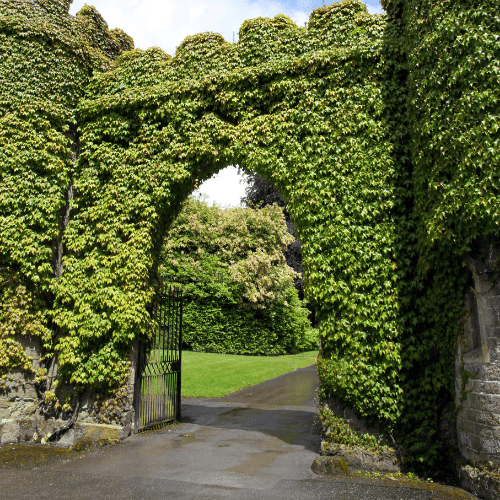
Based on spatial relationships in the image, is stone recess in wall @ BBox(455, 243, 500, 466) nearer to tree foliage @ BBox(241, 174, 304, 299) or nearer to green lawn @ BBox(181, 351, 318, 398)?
green lawn @ BBox(181, 351, 318, 398)

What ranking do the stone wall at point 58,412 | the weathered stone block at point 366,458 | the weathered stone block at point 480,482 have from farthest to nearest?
the stone wall at point 58,412, the weathered stone block at point 366,458, the weathered stone block at point 480,482

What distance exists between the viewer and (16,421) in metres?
7.44

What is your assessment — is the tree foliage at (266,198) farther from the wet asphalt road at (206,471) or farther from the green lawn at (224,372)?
the wet asphalt road at (206,471)

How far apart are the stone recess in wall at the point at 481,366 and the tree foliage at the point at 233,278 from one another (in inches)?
617

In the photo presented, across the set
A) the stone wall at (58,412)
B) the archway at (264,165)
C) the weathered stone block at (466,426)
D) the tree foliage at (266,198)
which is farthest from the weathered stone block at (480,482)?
the tree foliage at (266,198)

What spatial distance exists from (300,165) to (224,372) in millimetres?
10739

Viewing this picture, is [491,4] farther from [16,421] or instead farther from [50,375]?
[16,421]

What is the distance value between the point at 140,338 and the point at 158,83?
5.19 meters

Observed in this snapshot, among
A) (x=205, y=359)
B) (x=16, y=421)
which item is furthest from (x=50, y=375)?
(x=205, y=359)

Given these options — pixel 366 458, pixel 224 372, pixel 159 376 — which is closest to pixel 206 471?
pixel 366 458

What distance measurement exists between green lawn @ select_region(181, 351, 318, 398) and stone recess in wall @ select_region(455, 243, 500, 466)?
8.45m

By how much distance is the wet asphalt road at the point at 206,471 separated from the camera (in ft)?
16.4

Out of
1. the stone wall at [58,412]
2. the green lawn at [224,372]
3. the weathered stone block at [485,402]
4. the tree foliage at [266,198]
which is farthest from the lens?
the tree foliage at [266,198]

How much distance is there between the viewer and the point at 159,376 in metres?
8.50
